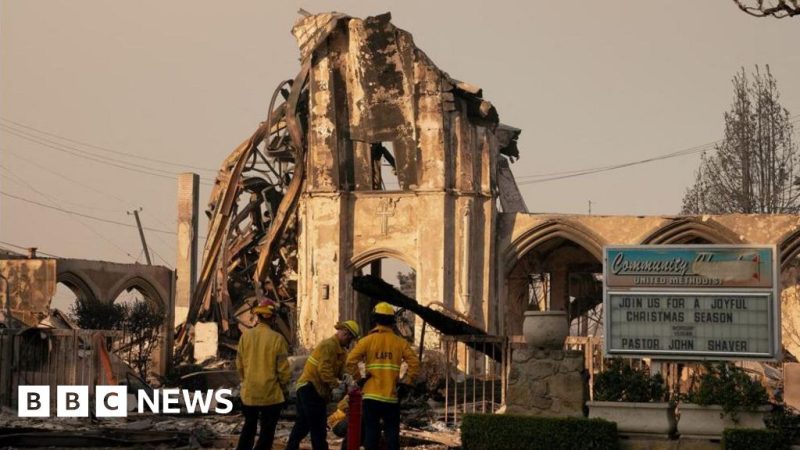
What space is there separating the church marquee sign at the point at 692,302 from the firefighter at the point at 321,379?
376 cm

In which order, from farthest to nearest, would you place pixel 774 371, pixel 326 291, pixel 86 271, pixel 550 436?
pixel 86 271 → pixel 326 291 → pixel 774 371 → pixel 550 436

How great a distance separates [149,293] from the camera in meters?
40.6

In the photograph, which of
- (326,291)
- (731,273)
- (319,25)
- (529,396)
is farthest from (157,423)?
(319,25)

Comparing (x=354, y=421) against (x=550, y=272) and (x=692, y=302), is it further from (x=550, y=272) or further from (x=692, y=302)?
(x=550, y=272)

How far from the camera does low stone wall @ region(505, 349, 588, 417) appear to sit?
52.5 feet

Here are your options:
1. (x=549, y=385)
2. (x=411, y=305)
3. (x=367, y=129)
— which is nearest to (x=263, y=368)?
(x=549, y=385)

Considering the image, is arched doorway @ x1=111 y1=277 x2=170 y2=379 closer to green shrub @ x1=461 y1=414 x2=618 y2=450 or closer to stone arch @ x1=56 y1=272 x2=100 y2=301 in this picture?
stone arch @ x1=56 y1=272 x2=100 y2=301

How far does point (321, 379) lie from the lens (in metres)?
14.2

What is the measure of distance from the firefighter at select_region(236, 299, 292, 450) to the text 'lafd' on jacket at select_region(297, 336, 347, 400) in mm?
241

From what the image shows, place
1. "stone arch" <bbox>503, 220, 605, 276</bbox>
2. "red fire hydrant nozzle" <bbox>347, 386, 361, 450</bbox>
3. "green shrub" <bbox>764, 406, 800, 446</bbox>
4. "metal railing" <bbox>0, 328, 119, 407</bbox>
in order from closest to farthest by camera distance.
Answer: "red fire hydrant nozzle" <bbox>347, 386, 361, 450</bbox>, "green shrub" <bbox>764, 406, 800, 446</bbox>, "metal railing" <bbox>0, 328, 119, 407</bbox>, "stone arch" <bbox>503, 220, 605, 276</bbox>

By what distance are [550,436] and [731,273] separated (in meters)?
2.83

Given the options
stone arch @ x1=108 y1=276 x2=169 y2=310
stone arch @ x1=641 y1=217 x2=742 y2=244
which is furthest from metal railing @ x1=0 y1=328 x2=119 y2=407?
stone arch @ x1=108 y1=276 x2=169 y2=310

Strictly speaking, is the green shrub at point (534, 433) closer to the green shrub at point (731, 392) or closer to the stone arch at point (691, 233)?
the green shrub at point (731, 392)

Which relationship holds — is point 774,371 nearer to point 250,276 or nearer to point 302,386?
point 250,276
